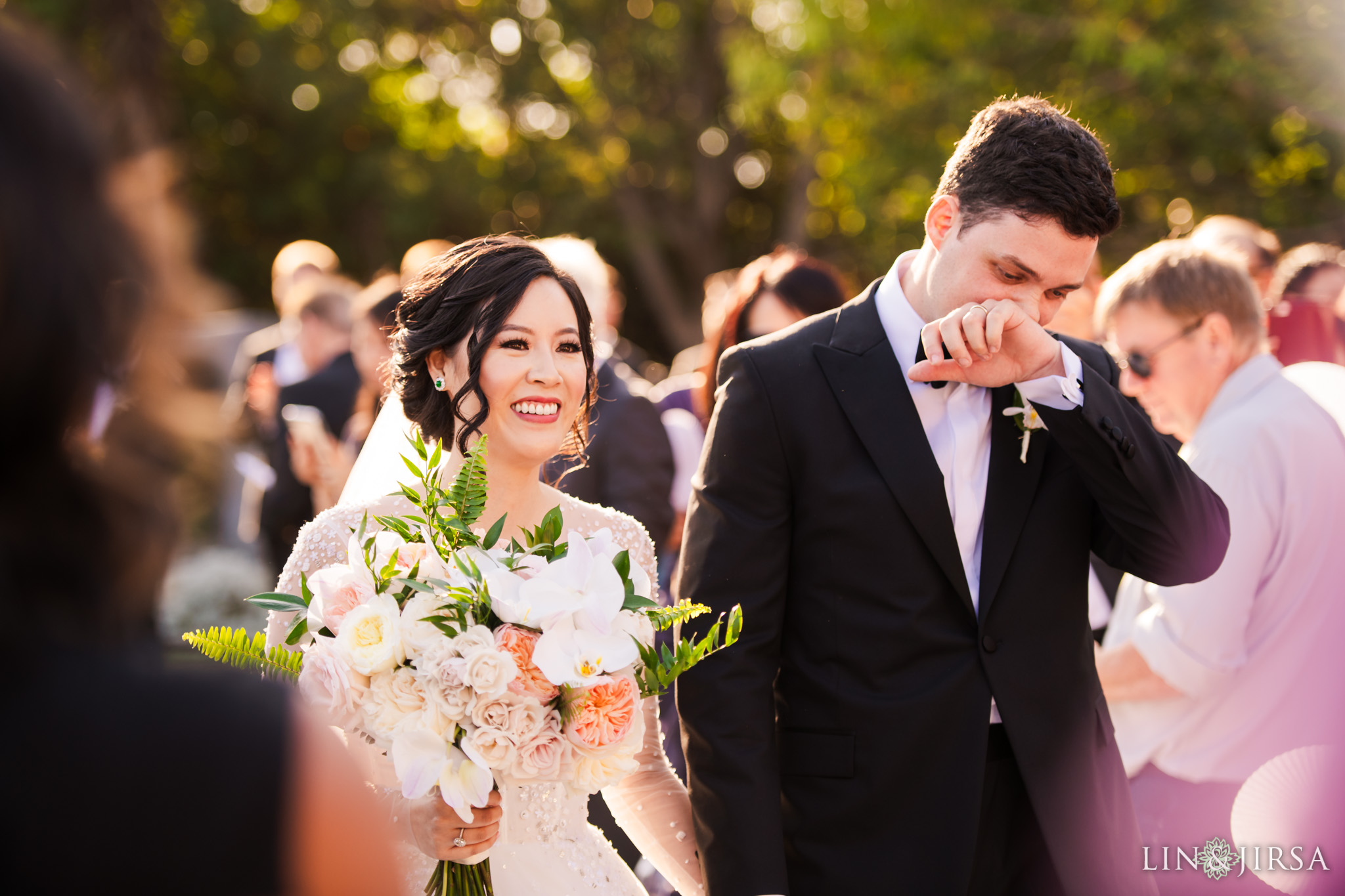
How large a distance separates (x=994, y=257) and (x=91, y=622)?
6.32 ft

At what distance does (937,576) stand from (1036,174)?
86cm

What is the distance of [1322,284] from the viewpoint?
551cm

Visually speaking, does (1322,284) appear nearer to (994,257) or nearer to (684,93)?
(994,257)

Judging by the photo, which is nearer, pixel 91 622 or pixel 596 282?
pixel 91 622

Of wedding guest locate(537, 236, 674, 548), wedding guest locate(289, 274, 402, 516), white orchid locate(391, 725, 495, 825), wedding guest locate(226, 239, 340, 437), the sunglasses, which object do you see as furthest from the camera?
wedding guest locate(226, 239, 340, 437)

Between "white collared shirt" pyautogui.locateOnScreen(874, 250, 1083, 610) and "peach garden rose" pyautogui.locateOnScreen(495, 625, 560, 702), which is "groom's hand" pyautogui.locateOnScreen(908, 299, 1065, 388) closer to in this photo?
"white collared shirt" pyautogui.locateOnScreen(874, 250, 1083, 610)

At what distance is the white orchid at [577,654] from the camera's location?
207cm

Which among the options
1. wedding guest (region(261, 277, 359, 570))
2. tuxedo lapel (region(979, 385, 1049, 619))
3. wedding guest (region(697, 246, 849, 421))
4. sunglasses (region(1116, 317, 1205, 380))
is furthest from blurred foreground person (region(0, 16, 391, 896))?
wedding guest (region(261, 277, 359, 570))

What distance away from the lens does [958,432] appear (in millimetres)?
2592

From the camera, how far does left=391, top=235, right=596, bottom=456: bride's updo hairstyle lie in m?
2.96

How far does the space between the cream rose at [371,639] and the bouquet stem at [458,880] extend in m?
0.48

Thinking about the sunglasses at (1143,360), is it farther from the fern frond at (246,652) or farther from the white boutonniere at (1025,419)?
the fern frond at (246,652)

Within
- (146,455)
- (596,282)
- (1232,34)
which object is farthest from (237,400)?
(1232,34)

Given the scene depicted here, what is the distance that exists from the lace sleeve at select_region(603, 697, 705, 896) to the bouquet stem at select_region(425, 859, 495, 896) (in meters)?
0.39
